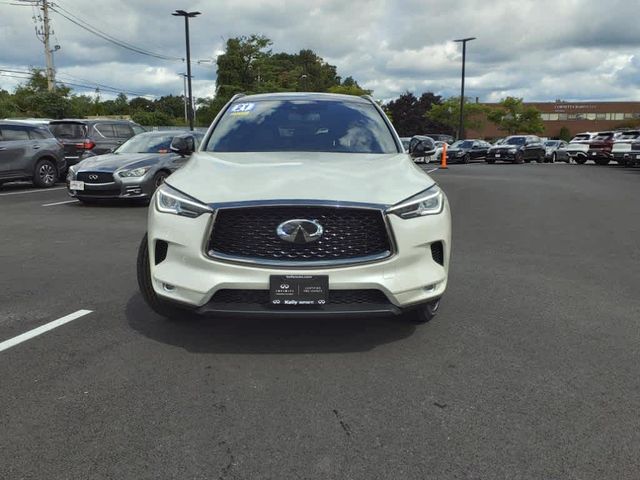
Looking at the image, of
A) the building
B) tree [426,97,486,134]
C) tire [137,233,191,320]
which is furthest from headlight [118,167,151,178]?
the building

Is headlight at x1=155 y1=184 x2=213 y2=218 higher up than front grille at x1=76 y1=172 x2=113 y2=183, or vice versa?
headlight at x1=155 y1=184 x2=213 y2=218

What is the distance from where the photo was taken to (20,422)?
2846 mm

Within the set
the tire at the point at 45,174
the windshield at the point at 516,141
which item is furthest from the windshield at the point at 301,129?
the windshield at the point at 516,141

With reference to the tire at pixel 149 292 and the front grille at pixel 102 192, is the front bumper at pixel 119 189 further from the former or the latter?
the tire at pixel 149 292

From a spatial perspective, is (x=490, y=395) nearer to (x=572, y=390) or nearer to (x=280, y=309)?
(x=572, y=390)

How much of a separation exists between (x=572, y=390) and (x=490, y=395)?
0.48m

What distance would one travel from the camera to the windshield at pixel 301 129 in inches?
188

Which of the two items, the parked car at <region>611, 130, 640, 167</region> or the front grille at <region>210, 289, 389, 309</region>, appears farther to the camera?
the parked car at <region>611, 130, 640, 167</region>

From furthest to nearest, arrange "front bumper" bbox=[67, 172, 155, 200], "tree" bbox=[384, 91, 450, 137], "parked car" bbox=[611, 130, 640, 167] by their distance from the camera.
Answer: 1. "tree" bbox=[384, 91, 450, 137]
2. "parked car" bbox=[611, 130, 640, 167]
3. "front bumper" bbox=[67, 172, 155, 200]

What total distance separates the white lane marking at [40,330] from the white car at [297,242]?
978mm

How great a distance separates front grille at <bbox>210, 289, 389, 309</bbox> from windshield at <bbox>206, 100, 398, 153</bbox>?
5.32ft

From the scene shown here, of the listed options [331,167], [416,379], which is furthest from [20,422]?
[331,167]

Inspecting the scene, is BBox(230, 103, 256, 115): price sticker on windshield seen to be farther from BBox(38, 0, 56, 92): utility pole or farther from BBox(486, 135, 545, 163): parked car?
BBox(38, 0, 56, 92): utility pole

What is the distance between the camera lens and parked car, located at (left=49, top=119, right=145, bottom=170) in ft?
55.2
